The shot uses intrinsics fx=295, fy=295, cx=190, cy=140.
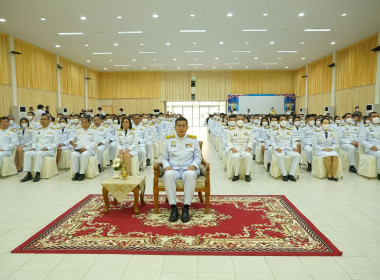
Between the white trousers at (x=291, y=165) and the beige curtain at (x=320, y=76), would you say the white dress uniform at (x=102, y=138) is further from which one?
the beige curtain at (x=320, y=76)

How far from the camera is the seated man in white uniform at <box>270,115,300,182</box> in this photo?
6.18 m

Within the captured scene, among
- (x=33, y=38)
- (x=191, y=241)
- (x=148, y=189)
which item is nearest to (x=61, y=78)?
(x=33, y=38)

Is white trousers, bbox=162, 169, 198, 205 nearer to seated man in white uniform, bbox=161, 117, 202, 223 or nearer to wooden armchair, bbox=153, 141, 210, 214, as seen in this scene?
seated man in white uniform, bbox=161, 117, 202, 223

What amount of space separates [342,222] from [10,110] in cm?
1436

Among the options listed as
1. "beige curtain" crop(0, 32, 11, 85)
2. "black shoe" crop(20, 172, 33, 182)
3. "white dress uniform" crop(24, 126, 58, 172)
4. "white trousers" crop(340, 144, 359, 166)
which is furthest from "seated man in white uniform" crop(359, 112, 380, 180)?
"beige curtain" crop(0, 32, 11, 85)

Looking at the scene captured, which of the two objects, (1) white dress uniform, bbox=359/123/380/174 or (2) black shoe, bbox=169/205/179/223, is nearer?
(2) black shoe, bbox=169/205/179/223

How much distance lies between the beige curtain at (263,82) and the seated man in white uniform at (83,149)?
67.0ft

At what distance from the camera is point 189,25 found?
12102mm

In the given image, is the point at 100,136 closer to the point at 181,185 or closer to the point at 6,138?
the point at 6,138

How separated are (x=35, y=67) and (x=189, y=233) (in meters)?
15.6

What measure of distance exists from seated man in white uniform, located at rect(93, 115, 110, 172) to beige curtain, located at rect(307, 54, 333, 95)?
15907 mm

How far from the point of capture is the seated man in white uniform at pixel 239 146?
615 cm

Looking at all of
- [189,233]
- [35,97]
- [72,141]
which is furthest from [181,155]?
[35,97]

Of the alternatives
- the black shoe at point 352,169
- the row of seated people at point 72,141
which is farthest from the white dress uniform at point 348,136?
the row of seated people at point 72,141
